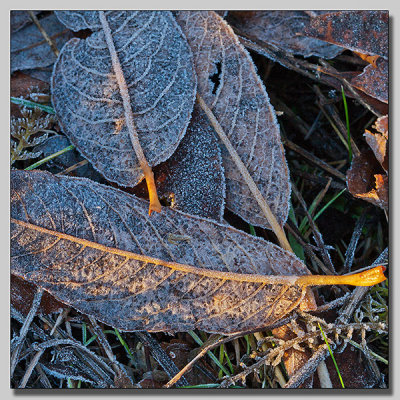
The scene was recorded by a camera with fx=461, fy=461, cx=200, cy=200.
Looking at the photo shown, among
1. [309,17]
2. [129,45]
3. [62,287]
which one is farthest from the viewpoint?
[309,17]

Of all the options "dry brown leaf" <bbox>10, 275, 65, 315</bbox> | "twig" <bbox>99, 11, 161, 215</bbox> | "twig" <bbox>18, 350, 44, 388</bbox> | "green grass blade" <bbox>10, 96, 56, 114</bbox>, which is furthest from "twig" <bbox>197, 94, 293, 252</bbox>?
"twig" <bbox>18, 350, 44, 388</bbox>

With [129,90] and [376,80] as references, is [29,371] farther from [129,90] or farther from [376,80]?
[376,80]

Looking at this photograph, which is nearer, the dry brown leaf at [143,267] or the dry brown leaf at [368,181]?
the dry brown leaf at [143,267]

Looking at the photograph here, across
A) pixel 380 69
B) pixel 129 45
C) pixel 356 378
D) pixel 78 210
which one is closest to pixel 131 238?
pixel 78 210

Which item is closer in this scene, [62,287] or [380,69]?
[62,287]

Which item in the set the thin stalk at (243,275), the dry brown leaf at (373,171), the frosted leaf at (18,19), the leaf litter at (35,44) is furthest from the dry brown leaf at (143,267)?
the frosted leaf at (18,19)

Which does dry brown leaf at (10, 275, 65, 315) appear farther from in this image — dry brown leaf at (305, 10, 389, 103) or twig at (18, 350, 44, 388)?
dry brown leaf at (305, 10, 389, 103)

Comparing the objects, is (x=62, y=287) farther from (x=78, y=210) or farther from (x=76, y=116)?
(x=76, y=116)

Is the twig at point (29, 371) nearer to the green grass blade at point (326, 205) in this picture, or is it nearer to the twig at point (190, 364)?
the twig at point (190, 364)
